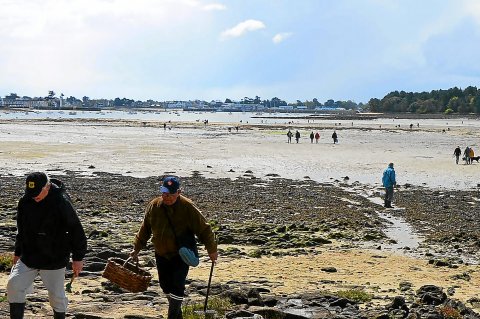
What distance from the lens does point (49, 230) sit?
6418 millimetres

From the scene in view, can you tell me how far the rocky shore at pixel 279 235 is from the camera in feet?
29.7

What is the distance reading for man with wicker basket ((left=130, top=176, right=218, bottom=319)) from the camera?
7.05 metres

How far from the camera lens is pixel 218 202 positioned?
23734 mm

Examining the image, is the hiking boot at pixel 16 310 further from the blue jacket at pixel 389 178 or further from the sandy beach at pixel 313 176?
the blue jacket at pixel 389 178

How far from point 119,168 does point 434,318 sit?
3078cm

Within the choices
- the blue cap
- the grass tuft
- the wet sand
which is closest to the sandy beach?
the wet sand

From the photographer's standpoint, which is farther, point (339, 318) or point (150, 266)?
point (150, 266)

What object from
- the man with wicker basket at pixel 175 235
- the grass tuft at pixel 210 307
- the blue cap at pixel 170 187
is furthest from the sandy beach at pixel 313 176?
the blue cap at pixel 170 187

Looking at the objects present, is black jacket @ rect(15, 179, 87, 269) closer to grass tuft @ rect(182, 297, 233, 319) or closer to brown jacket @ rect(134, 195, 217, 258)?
brown jacket @ rect(134, 195, 217, 258)

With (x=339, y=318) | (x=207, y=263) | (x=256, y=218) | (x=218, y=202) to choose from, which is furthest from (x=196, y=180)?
(x=339, y=318)

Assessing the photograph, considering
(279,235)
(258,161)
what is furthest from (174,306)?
(258,161)

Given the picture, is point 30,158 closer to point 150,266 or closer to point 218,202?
point 218,202

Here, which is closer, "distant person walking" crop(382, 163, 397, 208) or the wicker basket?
the wicker basket

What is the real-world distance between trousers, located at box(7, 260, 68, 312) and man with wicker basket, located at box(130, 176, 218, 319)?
121 cm
